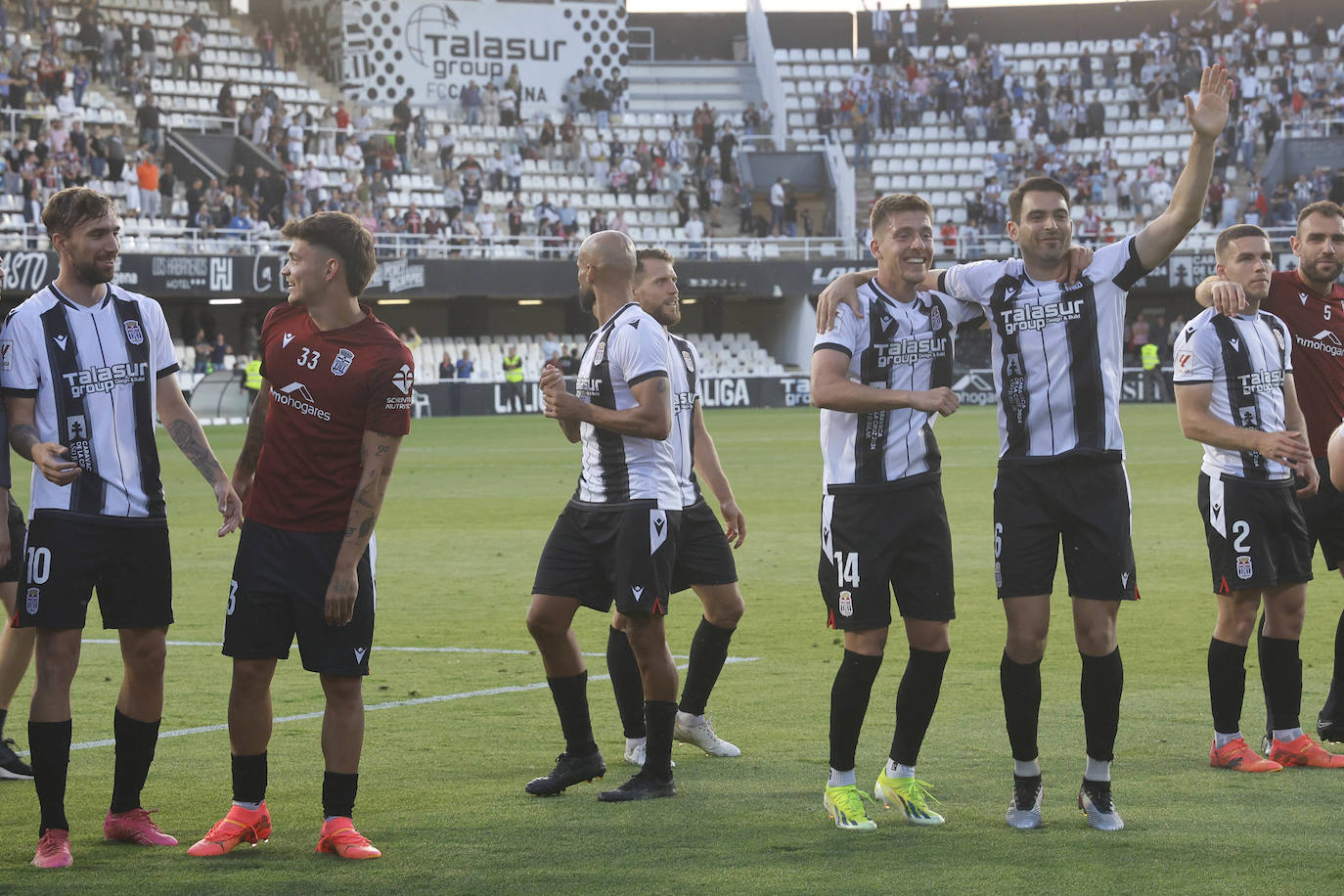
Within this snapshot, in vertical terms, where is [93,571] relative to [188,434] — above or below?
below

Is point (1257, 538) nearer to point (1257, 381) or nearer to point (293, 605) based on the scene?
point (1257, 381)

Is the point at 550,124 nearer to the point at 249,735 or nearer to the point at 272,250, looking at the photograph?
the point at 272,250

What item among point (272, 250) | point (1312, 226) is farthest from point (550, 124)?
point (1312, 226)

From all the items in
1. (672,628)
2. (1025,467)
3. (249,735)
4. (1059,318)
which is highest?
(1059,318)

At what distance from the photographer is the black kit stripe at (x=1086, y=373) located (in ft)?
18.9

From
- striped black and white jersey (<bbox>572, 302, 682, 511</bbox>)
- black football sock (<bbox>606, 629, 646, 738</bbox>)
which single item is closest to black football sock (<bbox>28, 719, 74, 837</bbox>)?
striped black and white jersey (<bbox>572, 302, 682, 511</bbox>)

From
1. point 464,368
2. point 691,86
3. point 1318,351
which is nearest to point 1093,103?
point 691,86

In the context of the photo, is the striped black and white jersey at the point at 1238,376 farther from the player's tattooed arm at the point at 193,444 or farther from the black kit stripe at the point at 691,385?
the player's tattooed arm at the point at 193,444

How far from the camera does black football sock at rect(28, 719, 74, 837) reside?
5297mm

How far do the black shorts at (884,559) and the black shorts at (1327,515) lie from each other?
214 cm

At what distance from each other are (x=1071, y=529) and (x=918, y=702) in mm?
815

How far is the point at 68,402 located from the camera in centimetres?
552

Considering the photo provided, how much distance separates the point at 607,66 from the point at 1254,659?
46262mm

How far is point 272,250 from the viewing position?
38531mm
